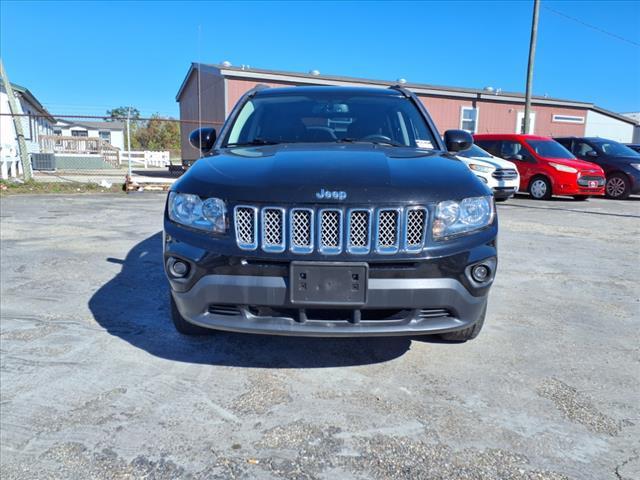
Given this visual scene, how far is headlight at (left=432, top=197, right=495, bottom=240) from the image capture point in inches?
93.0

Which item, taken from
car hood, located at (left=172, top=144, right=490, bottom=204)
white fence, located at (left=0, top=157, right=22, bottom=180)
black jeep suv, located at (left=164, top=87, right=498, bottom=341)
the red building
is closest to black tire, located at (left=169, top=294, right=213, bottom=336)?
black jeep suv, located at (left=164, top=87, right=498, bottom=341)

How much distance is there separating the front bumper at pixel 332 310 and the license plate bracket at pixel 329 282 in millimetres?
49

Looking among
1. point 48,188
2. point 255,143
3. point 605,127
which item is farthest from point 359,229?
point 605,127

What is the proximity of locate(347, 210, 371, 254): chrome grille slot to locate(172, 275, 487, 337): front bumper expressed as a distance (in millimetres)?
187

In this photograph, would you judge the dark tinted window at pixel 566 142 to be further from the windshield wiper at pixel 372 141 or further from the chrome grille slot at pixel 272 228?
the chrome grille slot at pixel 272 228

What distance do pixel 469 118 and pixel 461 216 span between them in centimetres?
2138

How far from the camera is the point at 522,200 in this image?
41.7 ft

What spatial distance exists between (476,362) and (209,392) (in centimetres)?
157

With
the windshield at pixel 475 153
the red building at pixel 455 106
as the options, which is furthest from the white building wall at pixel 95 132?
the windshield at pixel 475 153

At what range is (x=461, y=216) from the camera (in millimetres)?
2430

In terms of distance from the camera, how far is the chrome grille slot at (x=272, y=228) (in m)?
2.29

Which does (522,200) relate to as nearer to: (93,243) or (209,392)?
(93,243)

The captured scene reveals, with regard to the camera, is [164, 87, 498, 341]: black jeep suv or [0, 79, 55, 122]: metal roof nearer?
[164, 87, 498, 341]: black jeep suv

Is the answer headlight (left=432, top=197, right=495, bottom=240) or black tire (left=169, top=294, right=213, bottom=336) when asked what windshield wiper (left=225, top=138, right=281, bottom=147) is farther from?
headlight (left=432, top=197, right=495, bottom=240)
